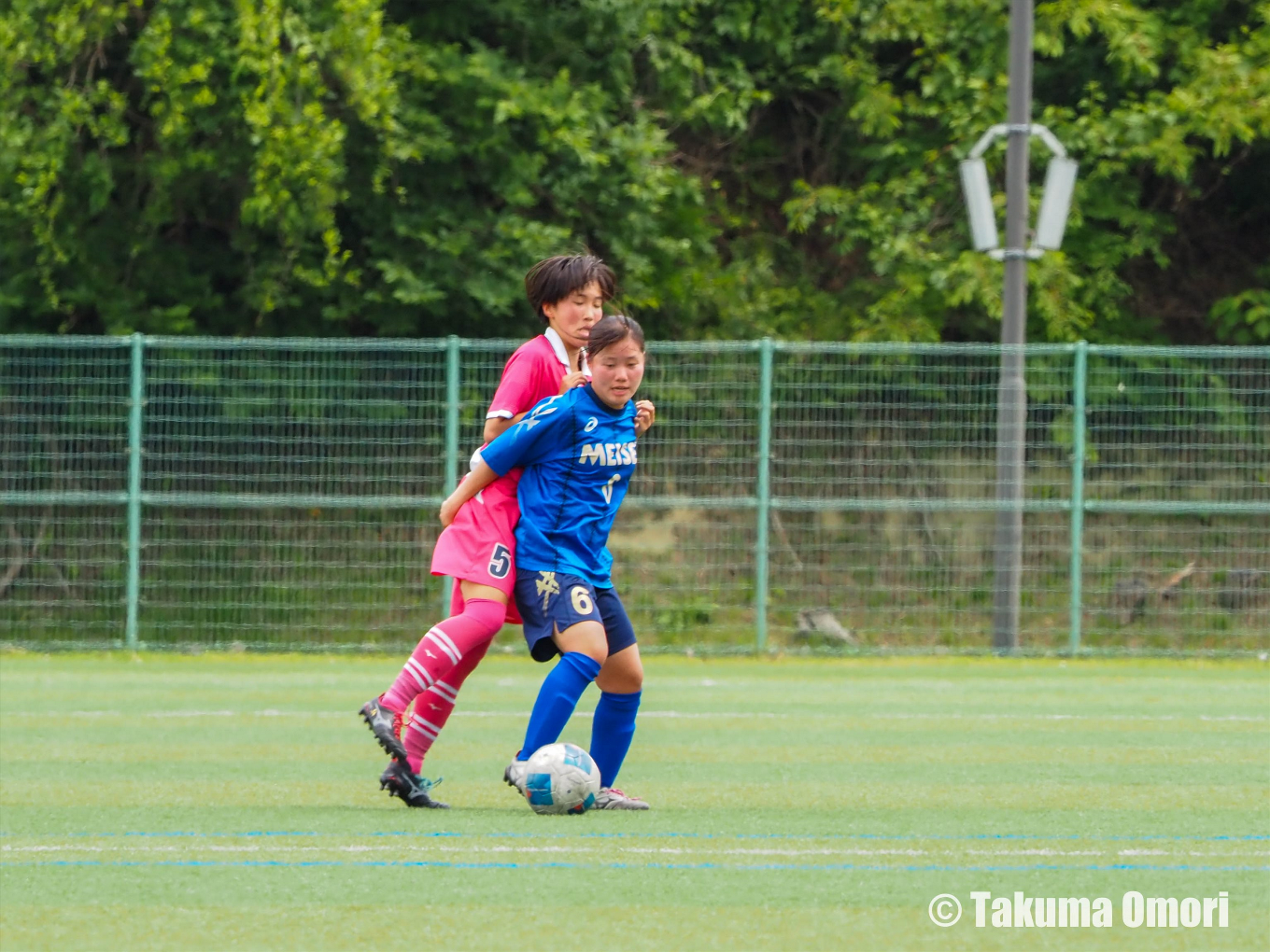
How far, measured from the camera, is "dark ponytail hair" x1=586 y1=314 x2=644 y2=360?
Answer: 241 inches

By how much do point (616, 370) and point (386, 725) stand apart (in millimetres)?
Result: 1377

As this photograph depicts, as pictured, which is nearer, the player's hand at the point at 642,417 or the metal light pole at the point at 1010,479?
the player's hand at the point at 642,417

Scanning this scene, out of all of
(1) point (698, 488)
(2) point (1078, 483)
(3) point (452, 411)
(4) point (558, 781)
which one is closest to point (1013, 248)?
(2) point (1078, 483)

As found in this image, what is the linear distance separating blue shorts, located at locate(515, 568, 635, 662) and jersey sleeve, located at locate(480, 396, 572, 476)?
370mm

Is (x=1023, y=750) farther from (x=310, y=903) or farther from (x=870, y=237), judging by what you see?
(x=870, y=237)

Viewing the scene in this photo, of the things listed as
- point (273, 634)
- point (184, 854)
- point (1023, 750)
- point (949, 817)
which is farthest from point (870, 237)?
point (184, 854)

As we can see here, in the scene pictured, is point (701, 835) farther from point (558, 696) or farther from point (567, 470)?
point (567, 470)

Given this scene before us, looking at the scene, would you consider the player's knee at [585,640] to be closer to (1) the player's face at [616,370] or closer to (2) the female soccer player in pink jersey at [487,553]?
(2) the female soccer player in pink jersey at [487,553]

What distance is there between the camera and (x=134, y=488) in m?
13.9

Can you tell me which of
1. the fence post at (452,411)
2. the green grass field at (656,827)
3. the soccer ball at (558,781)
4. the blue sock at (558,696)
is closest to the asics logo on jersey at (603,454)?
the blue sock at (558,696)

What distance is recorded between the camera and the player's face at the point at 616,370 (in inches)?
242

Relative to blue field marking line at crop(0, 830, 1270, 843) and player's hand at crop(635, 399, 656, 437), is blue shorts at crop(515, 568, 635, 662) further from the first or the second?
blue field marking line at crop(0, 830, 1270, 843)

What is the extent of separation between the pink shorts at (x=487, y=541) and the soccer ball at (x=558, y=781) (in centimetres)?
57

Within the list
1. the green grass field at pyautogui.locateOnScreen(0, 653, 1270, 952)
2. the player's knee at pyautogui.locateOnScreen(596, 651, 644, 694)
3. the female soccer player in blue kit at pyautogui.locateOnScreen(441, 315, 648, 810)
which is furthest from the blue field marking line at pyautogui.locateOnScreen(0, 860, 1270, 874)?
the player's knee at pyautogui.locateOnScreen(596, 651, 644, 694)
